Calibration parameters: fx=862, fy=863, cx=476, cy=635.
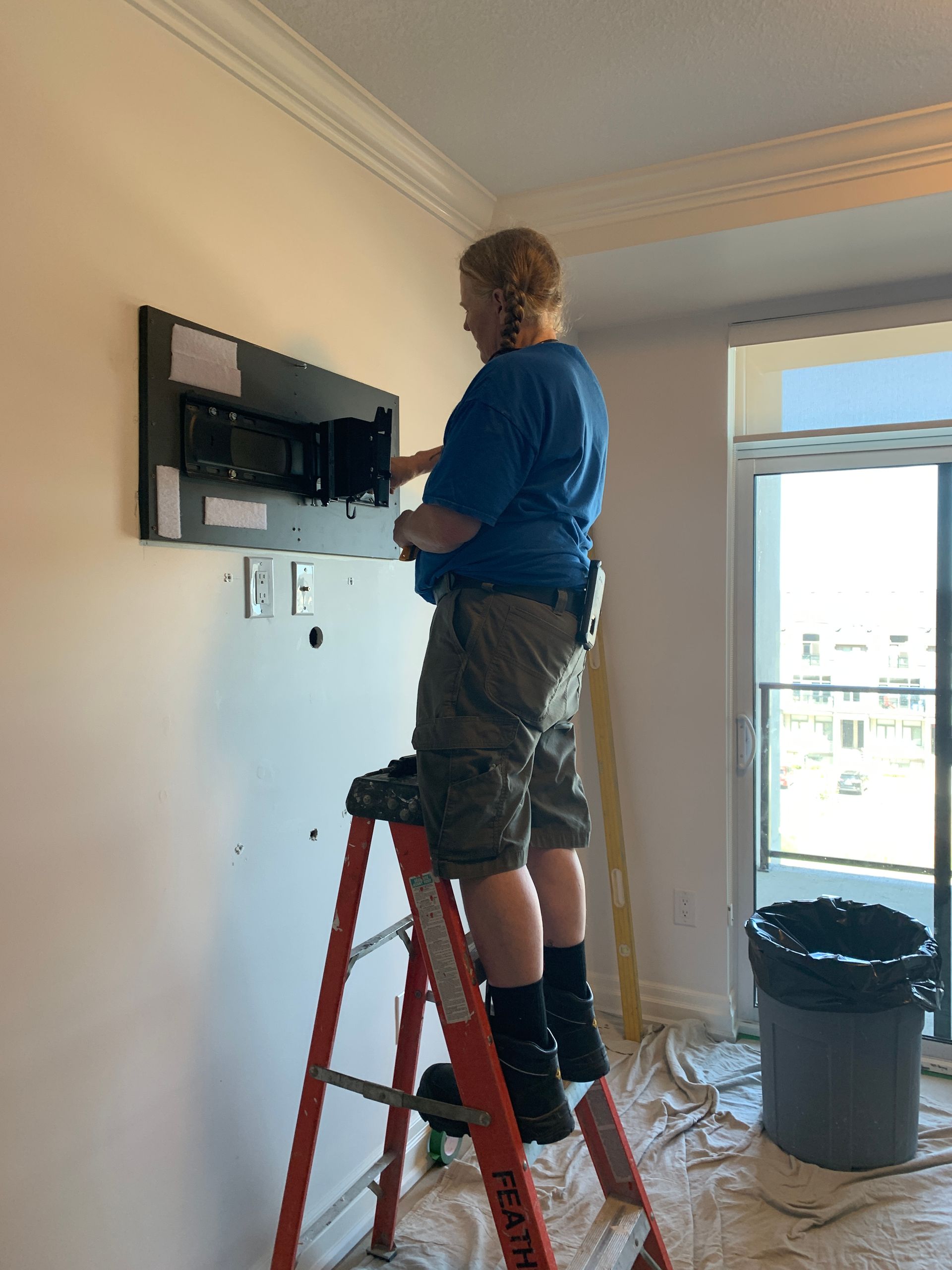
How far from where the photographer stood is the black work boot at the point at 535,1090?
127 centimetres

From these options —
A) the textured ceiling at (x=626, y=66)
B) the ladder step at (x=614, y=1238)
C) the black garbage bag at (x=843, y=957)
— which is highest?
the textured ceiling at (x=626, y=66)

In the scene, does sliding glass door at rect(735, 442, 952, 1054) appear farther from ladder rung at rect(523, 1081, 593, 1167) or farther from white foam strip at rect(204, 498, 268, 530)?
white foam strip at rect(204, 498, 268, 530)

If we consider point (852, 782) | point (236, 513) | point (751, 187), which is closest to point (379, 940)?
point (236, 513)

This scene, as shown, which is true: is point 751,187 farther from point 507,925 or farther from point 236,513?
point 507,925

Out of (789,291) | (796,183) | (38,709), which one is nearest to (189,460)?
(38,709)

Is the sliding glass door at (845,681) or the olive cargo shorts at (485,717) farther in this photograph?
the sliding glass door at (845,681)

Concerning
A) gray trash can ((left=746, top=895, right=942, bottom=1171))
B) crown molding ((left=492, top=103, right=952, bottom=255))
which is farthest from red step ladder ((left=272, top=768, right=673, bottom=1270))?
crown molding ((left=492, top=103, right=952, bottom=255))

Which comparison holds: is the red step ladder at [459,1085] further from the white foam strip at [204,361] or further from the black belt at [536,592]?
the white foam strip at [204,361]

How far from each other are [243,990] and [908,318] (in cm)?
259

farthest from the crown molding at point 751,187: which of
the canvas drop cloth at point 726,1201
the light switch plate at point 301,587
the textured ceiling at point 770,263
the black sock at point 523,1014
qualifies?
the canvas drop cloth at point 726,1201

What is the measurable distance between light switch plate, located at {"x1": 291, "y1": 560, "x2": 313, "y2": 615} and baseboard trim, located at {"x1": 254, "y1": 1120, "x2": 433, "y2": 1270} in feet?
3.76

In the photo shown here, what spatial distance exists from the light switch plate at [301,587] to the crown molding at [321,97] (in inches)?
36.7

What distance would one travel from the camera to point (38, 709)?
127 cm

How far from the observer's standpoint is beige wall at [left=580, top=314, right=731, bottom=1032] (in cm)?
288
